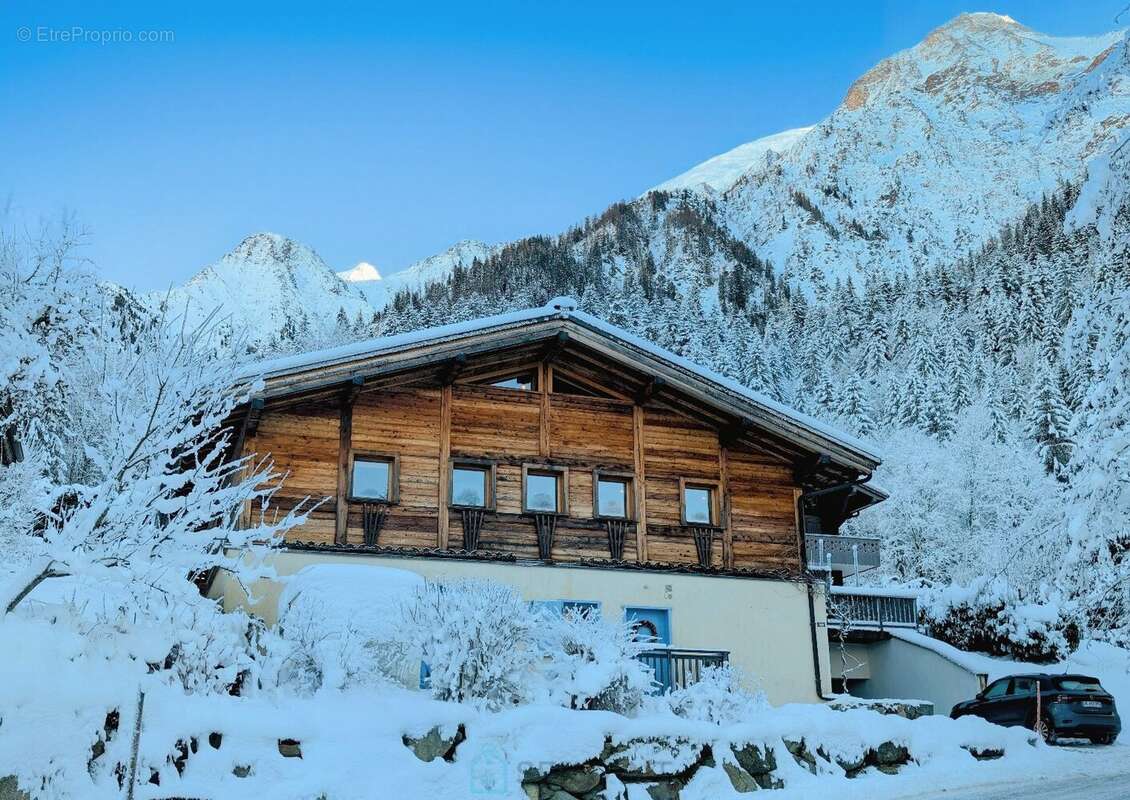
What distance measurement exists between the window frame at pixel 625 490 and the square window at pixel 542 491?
70 cm

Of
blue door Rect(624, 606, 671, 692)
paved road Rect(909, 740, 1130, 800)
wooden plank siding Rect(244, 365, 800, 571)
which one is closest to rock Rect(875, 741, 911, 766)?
paved road Rect(909, 740, 1130, 800)

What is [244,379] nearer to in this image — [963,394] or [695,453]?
[695,453]

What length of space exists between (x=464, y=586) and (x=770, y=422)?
9275 mm

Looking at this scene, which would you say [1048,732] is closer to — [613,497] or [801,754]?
[801,754]

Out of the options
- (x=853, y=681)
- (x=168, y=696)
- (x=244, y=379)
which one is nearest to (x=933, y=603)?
(x=853, y=681)

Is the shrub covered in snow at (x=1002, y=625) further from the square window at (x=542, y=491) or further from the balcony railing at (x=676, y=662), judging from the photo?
the square window at (x=542, y=491)

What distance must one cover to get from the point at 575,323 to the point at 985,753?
32.4ft

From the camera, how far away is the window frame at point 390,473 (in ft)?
61.0

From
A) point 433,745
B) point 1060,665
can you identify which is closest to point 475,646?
point 433,745

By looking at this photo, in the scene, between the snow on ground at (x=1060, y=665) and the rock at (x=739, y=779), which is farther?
the snow on ground at (x=1060, y=665)

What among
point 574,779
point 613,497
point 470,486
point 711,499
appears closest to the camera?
point 574,779

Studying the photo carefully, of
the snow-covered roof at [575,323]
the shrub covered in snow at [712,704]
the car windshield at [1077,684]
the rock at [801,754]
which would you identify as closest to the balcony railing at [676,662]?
the shrub covered in snow at [712,704]

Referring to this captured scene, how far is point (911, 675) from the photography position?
24703mm

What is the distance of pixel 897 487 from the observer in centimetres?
5028
